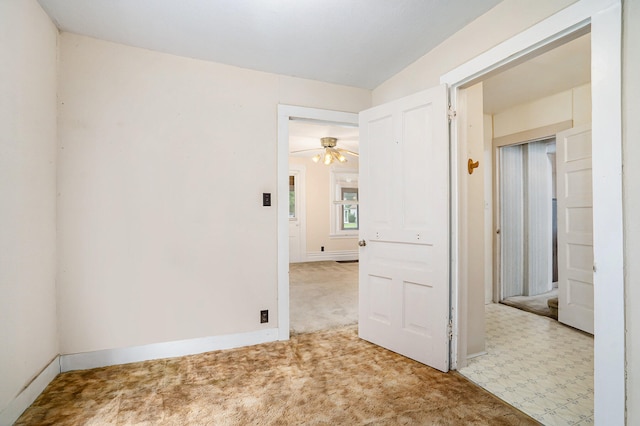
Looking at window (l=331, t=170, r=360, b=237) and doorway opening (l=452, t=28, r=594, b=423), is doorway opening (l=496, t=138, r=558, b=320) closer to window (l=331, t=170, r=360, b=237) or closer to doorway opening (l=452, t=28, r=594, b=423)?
doorway opening (l=452, t=28, r=594, b=423)

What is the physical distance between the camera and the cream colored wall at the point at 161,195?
6.98 feet

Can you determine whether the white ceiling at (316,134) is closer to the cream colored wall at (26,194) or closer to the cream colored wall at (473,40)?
the cream colored wall at (473,40)

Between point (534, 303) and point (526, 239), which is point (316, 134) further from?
point (534, 303)

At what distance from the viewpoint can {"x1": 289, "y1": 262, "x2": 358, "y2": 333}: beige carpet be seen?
314 cm

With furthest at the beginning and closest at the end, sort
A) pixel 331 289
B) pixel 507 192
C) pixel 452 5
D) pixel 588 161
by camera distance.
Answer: pixel 331 289
pixel 507 192
pixel 588 161
pixel 452 5

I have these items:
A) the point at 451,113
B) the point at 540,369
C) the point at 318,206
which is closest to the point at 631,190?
the point at 451,113

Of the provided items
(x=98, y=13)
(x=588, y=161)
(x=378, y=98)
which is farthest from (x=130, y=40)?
(x=588, y=161)

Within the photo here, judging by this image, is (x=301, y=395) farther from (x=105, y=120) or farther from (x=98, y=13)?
(x=98, y=13)

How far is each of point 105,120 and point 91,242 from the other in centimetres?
91

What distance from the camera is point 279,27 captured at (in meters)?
2.01

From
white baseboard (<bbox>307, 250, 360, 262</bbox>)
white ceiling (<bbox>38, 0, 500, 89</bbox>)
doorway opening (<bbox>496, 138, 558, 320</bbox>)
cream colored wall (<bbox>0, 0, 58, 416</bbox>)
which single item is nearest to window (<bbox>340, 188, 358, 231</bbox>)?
white baseboard (<bbox>307, 250, 360, 262</bbox>)

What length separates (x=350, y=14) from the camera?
6.15 feet

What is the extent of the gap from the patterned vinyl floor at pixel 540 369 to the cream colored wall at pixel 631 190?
1.77 ft

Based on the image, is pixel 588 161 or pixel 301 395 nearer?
pixel 301 395
